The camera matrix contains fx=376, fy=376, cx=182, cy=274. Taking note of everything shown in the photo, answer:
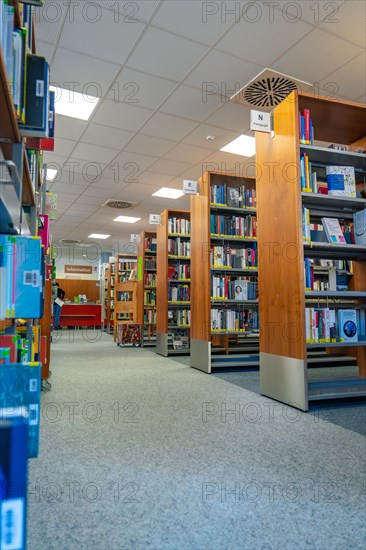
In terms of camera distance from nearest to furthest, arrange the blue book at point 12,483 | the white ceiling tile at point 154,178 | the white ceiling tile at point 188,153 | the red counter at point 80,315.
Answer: the blue book at point 12,483, the white ceiling tile at point 188,153, the white ceiling tile at point 154,178, the red counter at point 80,315

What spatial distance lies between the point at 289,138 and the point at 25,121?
221 centimetres

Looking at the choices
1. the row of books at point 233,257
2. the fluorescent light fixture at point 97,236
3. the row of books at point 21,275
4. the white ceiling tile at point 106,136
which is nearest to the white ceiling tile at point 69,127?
the white ceiling tile at point 106,136

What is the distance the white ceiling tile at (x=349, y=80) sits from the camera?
151 inches

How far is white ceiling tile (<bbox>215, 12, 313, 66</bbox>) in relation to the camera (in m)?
3.29

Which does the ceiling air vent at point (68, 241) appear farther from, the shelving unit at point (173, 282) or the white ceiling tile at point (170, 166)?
the shelving unit at point (173, 282)

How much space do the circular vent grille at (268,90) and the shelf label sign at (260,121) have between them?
48.7 inches

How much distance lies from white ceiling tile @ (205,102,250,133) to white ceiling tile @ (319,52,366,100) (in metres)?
0.95

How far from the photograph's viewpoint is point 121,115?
4.83m

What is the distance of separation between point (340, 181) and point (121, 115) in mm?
2986

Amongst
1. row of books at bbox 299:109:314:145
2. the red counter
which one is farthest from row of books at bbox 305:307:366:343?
the red counter

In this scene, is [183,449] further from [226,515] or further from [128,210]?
[128,210]

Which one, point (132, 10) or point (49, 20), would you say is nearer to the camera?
point (132, 10)

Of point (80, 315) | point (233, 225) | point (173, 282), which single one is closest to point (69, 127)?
point (233, 225)

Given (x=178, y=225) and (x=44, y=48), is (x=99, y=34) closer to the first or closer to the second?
(x=44, y=48)
